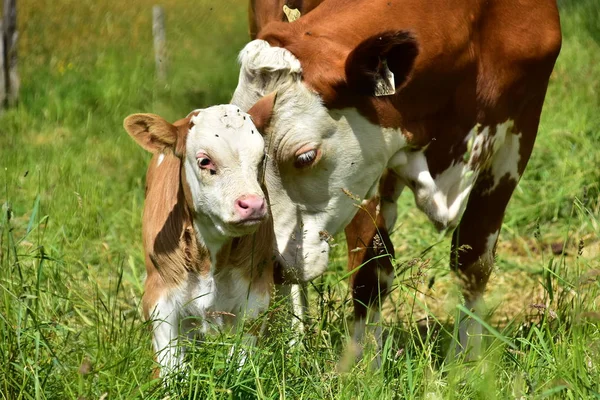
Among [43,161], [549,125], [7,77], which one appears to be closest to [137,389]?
[43,161]

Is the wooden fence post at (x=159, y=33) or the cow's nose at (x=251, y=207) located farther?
the wooden fence post at (x=159, y=33)

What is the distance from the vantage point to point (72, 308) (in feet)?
14.3

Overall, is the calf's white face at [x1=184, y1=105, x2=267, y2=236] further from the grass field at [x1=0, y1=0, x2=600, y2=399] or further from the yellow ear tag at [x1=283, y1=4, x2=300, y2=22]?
the yellow ear tag at [x1=283, y1=4, x2=300, y2=22]

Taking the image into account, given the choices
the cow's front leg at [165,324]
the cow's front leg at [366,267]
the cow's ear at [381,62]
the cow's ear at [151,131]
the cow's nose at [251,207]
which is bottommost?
the cow's front leg at [366,267]

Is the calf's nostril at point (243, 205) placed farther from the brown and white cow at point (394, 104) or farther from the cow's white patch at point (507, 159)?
the cow's white patch at point (507, 159)

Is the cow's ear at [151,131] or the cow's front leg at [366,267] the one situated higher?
the cow's ear at [151,131]

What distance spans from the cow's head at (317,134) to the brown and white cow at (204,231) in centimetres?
14

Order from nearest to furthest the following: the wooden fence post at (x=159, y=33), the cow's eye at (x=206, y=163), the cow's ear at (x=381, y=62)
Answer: the cow's eye at (x=206, y=163) → the cow's ear at (x=381, y=62) → the wooden fence post at (x=159, y=33)

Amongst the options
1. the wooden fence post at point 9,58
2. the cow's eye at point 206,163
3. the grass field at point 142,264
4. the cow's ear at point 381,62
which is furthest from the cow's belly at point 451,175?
the wooden fence post at point 9,58

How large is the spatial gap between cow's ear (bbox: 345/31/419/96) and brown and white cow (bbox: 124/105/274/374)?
42cm

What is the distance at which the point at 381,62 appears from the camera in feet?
12.2

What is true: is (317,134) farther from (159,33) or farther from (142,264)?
(159,33)

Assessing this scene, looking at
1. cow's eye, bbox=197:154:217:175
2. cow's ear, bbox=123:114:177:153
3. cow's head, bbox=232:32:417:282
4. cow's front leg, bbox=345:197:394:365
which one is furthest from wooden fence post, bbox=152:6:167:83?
cow's eye, bbox=197:154:217:175

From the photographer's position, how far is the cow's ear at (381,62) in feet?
12.0
